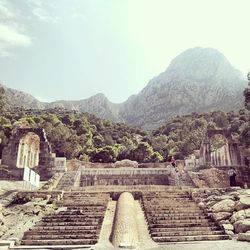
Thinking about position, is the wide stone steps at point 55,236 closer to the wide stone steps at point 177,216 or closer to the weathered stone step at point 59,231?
the weathered stone step at point 59,231

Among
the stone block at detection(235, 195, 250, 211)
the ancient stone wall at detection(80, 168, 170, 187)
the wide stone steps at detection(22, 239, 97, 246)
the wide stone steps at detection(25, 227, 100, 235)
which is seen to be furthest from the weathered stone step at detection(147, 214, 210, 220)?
the ancient stone wall at detection(80, 168, 170, 187)

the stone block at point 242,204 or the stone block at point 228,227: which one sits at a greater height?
the stone block at point 242,204

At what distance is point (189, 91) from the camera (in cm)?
11938

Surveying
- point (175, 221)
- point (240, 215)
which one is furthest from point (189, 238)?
point (240, 215)

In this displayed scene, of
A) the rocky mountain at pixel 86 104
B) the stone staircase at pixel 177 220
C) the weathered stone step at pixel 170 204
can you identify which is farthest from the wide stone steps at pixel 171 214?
the rocky mountain at pixel 86 104

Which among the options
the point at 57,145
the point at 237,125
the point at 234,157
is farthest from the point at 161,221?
the point at 237,125

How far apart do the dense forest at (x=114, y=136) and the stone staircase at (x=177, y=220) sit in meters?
24.9

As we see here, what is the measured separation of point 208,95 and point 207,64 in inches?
1030

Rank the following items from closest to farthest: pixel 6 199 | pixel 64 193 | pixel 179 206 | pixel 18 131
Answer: pixel 179 206 → pixel 6 199 → pixel 64 193 → pixel 18 131

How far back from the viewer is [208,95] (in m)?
116

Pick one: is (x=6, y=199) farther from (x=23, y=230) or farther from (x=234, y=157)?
(x=234, y=157)

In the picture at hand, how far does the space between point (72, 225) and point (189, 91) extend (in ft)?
361

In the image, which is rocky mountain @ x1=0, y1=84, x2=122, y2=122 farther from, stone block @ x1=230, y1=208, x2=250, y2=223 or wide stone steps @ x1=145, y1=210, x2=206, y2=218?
Result: stone block @ x1=230, y1=208, x2=250, y2=223

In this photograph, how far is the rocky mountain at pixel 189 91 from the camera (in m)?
112
